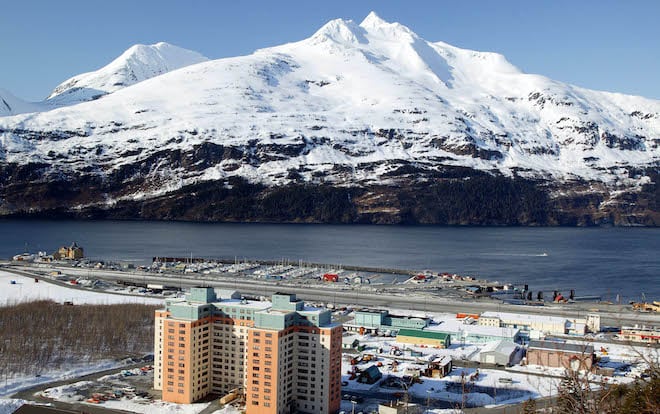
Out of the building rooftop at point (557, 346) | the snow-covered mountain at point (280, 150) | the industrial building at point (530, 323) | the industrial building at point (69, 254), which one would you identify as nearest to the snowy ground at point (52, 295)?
the industrial building at point (69, 254)

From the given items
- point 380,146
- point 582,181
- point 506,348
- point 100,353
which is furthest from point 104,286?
point 582,181

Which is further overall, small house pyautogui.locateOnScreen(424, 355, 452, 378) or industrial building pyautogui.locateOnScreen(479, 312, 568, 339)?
industrial building pyautogui.locateOnScreen(479, 312, 568, 339)

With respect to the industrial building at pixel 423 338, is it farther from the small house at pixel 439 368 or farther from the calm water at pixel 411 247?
the calm water at pixel 411 247

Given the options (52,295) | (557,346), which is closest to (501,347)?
(557,346)

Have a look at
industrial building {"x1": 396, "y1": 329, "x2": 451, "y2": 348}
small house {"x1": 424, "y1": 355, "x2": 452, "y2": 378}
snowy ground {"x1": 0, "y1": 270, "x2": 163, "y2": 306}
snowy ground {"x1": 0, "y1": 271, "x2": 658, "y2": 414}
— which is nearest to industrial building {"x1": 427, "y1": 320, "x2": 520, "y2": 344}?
snowy ground {"x1": 0, "y1": 271, "x2": 658, "y2": 414}

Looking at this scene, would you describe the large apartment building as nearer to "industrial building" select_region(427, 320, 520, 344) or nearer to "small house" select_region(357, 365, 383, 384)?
"small house" select_region(357, 365, 383, 384)

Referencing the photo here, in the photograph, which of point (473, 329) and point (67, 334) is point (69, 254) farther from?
point (473, 329)
